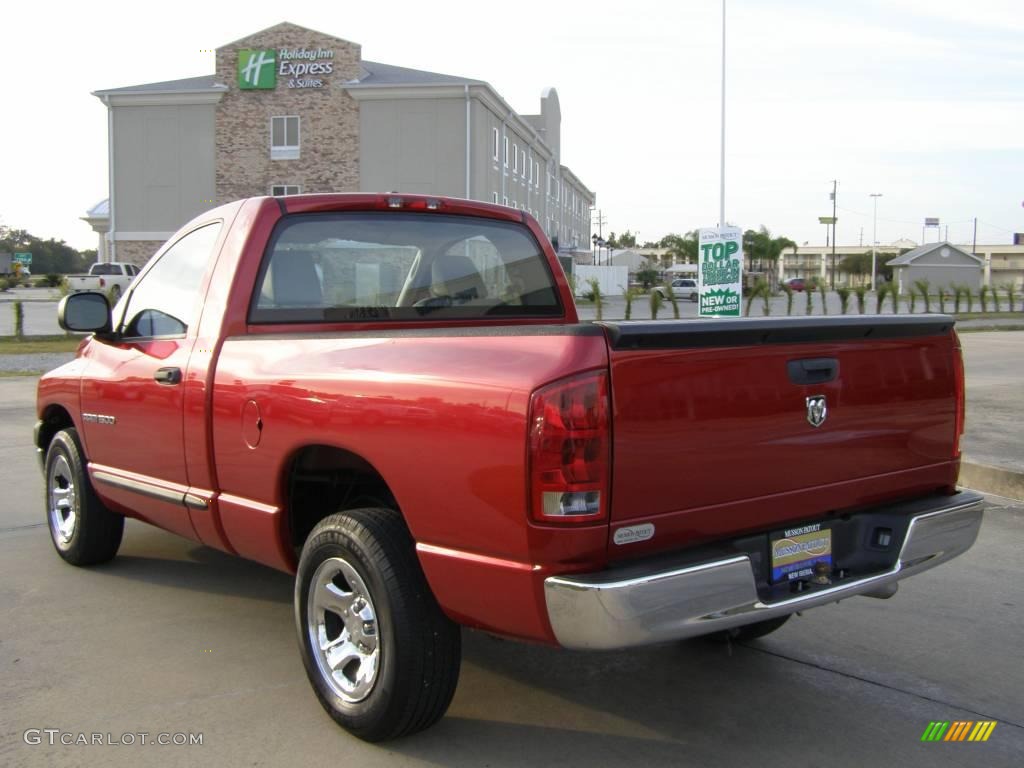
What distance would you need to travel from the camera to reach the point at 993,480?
319 inches

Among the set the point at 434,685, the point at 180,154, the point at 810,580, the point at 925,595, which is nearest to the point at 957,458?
the point at 810,580

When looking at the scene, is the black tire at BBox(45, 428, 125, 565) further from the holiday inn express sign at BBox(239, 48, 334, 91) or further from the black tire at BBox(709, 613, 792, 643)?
the holiday inn express sign at BBox(239, 48, 334, 91)

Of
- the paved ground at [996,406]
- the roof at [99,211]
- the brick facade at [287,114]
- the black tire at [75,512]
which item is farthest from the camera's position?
the roof at [99,211]

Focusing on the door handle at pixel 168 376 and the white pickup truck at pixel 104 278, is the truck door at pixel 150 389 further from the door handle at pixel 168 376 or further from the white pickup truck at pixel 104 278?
the white pickup truck at pixel 104 278

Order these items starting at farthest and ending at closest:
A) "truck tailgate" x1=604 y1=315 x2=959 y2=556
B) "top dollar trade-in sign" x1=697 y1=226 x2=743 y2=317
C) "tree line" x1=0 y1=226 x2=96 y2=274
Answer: "tree line" x1=0 y1=226 x2=96 y2=274 → "top dollar trade-in sign" x1=697 y1=226 x2=743 y2=317 → "truck tailgate" x1=604 y1=315 x2=959 y2=556

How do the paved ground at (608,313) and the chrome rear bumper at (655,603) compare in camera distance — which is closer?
the chrome rear bumper at (655,603)

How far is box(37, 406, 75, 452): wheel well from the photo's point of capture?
6.03m

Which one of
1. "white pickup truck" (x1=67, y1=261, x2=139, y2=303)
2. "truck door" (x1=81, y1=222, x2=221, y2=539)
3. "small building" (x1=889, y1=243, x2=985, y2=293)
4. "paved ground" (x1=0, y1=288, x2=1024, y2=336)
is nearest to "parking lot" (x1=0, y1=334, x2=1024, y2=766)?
"truck door" (x1=81, y1=222, x2=221, y2=539)

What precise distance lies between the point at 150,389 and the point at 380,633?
199 centimetres

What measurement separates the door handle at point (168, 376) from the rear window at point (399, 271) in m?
0.43

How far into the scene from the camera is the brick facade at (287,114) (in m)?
46.4

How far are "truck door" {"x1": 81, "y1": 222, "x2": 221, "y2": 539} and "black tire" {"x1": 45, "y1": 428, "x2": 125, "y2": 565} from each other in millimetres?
241

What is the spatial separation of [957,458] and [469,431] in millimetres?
2152

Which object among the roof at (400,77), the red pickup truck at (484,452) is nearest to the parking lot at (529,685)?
the red pickup truck at (484,452)
